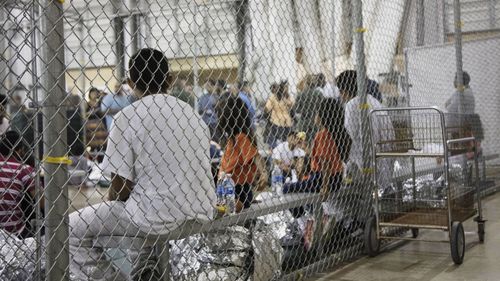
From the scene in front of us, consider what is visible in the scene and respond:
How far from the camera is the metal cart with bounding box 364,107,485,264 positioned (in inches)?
170

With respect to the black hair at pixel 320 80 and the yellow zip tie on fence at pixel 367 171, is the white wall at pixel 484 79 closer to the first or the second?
the black hair at pixel 320 80

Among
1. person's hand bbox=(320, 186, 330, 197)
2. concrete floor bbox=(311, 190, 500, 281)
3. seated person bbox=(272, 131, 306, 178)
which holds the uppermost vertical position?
seated person bbox=(272, 131, 306, 178)

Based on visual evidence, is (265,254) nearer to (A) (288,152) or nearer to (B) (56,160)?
(B) (56,160)

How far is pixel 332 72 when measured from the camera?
5.83 m

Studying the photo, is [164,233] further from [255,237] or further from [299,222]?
[299,222]

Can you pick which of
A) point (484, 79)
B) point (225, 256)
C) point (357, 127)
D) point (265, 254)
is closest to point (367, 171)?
point (357, 127)

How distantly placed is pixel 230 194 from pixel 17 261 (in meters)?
1.55

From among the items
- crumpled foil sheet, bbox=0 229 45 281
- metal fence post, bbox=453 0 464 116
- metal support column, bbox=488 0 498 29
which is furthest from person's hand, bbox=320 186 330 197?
metal support column, bbox=488 0 498 29

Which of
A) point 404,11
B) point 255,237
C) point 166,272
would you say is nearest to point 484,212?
point 404,11

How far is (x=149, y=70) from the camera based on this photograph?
3.08m

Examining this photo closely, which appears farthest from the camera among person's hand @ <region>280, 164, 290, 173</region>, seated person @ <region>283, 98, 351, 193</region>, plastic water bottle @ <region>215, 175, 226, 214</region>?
person's hand @ <region>280, 164, 290, 173</region>

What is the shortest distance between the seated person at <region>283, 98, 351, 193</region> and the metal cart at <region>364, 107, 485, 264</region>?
286mm

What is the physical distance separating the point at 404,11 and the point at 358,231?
105 inches

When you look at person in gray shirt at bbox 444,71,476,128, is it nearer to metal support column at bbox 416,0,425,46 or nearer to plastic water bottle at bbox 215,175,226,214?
metal support column at bbox 416,0,425,46
